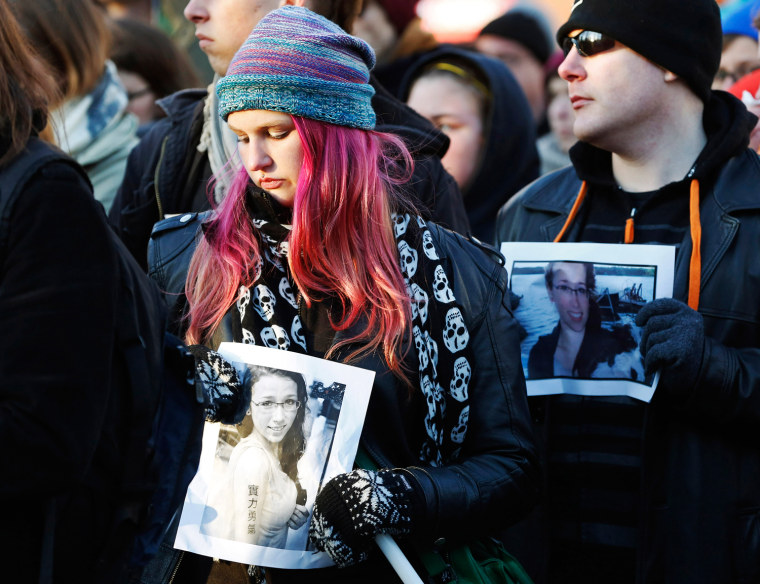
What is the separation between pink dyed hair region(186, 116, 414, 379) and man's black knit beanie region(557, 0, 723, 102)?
954 mm

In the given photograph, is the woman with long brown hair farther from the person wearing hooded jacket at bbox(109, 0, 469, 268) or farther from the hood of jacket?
the hood of jacket

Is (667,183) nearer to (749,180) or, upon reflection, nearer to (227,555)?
(749,180)

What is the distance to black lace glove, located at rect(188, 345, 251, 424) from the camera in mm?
2225

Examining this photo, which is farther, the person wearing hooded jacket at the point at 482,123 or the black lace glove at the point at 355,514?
the person wearing hooded jacket at the point at 482,123

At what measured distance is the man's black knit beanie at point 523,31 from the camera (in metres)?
7.00

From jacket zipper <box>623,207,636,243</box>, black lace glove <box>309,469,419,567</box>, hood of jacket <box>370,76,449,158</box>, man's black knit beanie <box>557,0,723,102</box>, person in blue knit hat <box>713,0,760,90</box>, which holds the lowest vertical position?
black lace glove <box>309,469,419,567</box>

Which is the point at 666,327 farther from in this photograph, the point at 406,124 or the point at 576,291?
the point at 406,124

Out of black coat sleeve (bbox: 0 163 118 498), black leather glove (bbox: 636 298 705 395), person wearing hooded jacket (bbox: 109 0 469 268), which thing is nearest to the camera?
black coat sleeve (bbox: 0 163 118 498)

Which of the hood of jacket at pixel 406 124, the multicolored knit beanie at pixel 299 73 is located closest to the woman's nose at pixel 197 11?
the hood of jacket at pixel 406 124

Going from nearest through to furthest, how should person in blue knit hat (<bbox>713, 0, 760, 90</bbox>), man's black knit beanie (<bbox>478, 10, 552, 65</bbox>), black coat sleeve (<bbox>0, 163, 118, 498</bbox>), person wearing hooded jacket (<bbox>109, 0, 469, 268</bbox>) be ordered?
1. black coat sleeve (<bbox>0, 163, 118, 498</bbox>)
2. person wearing hooded jacket (<bbox>109, 0, 469, 268</bbox>)
3. person in blue knit hat (<bbox>713, 0, 760, 90</bbox>)
4. man's black knit beanie (<bbox>478, 10, 552, 65</bbox>)

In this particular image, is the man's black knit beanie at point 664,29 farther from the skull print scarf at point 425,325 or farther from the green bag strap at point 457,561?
the green bag strap at point 457,561

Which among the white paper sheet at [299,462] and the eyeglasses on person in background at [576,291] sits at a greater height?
the eyeglasses on person in background at [576,291]

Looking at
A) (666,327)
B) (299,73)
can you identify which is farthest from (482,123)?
(299,73)

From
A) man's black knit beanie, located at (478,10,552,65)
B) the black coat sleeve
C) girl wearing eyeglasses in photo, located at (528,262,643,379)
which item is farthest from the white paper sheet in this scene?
man's black knit beanie, located at (478,10,552,65)
